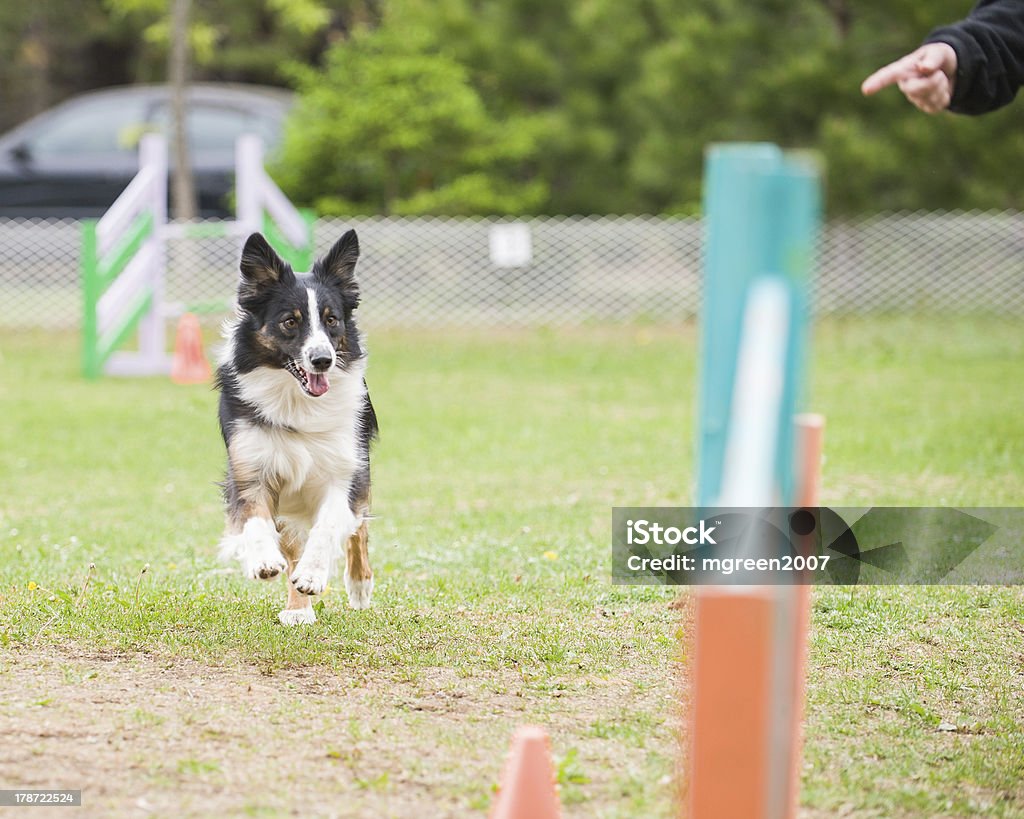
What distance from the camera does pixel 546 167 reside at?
704 inches

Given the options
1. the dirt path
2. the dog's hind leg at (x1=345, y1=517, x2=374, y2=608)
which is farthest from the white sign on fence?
the dirt path

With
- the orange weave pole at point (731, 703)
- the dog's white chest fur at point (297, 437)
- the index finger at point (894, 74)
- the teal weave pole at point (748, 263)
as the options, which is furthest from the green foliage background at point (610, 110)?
the orange weave pole at point (731, 703)

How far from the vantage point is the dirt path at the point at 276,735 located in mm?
3316

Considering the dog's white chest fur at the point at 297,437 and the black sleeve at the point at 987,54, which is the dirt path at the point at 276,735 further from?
the black sleeve at the point at 987,54

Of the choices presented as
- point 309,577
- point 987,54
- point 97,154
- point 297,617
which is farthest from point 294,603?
point 97,154

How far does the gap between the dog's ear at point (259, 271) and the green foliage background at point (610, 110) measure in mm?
11451

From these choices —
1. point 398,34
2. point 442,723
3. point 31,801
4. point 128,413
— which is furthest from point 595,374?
point 31,801

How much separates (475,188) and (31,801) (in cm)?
1367

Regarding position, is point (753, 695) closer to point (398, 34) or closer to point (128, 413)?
point (128, 413)

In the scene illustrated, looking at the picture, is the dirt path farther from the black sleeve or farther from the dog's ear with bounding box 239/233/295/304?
the black sleeve

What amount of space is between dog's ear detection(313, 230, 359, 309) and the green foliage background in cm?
1128

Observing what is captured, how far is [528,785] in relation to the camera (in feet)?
9.78

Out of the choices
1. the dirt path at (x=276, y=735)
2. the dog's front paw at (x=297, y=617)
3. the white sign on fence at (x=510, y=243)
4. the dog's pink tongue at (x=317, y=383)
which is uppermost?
the white sign on fence at (x=510, y=243)

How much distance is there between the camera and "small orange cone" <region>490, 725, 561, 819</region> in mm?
2967
